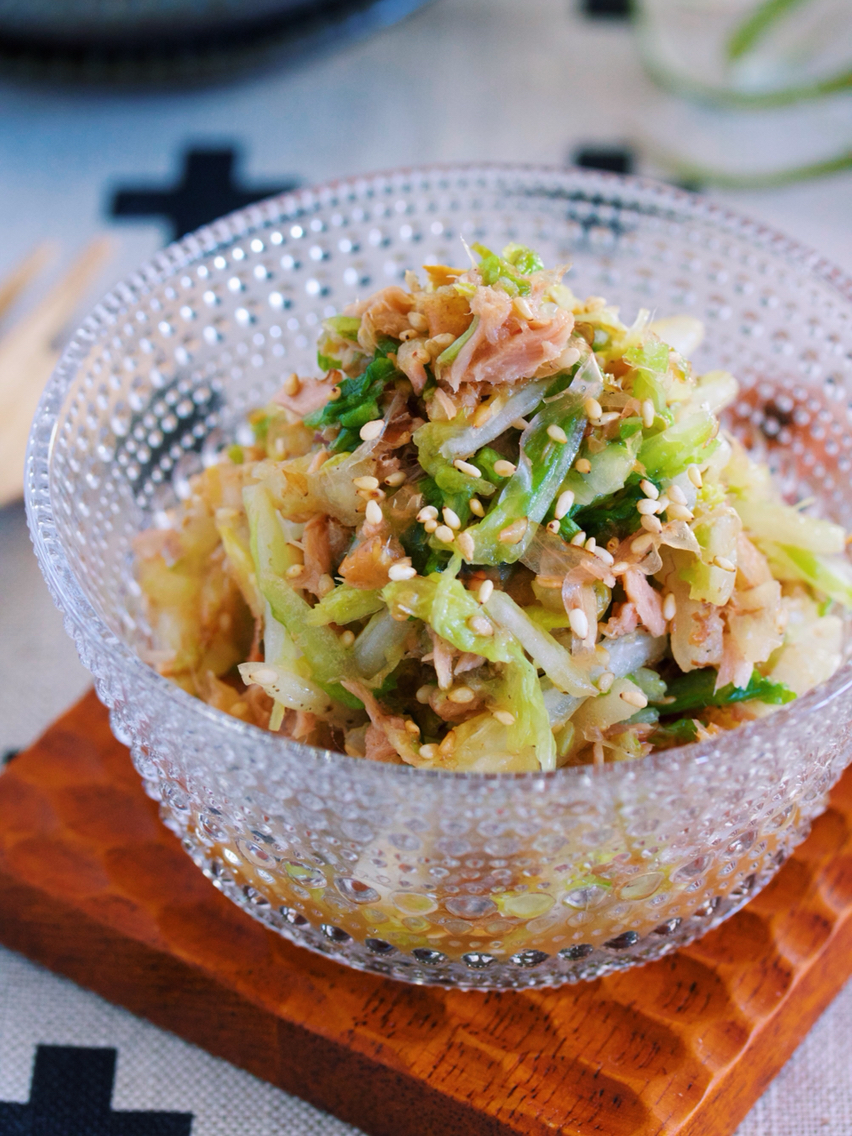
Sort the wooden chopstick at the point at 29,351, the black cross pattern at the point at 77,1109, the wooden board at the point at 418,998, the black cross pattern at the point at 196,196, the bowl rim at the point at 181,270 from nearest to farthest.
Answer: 1. the bowl rim at the point at 181,270
2. the wooden board at the point at 418,998
3. the black cross pattern at the point at 77,1109
4. the wooden chopstick at the point at 29,351
5. the black cross pattern at the point at 196,196

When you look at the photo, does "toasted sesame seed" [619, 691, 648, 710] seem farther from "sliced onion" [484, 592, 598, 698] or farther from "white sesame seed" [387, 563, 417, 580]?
"white sesame seed" [387, 563, 417, 580]

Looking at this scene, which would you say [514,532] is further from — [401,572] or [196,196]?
[196,196]

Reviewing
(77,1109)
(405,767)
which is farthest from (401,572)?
(77,1109)

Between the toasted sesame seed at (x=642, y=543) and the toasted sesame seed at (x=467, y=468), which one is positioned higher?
the toasted sesame seed at (x=642, y=543)

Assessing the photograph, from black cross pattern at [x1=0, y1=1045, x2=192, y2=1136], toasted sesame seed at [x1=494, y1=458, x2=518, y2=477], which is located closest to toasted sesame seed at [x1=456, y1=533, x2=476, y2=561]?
toasted sesame seed at [x1=494, y1=458, x2=518, y2=477]

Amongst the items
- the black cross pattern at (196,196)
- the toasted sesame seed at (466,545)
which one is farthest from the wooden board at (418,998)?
A: the black cross pattern at (196,196)

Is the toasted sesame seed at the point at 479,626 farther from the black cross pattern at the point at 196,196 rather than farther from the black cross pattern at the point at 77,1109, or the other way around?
the black cross pattern at the point at 196,196
